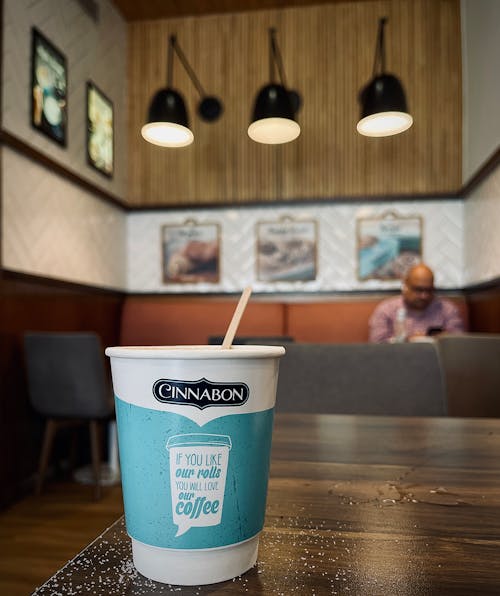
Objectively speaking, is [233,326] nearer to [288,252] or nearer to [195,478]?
[195,478]

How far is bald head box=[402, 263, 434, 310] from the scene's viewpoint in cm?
379

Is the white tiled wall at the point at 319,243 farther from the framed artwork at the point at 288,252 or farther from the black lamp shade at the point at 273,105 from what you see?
the black lamp shade at the point at 273,105

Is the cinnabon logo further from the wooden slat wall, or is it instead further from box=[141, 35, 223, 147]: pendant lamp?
the wooden slat wall

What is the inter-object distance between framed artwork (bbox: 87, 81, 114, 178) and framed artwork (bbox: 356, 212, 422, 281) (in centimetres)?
225

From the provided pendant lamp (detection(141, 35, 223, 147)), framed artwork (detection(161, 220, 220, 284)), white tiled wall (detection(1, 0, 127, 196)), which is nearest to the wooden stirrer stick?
pendant lamp (detection(141, 35, 223, 147))

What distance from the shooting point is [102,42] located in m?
4.27

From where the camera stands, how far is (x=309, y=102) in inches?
180

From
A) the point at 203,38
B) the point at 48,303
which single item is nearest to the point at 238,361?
the point at 48,303

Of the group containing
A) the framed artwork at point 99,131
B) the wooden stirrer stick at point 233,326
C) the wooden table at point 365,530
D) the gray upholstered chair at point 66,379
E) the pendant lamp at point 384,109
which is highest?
the framed artwork at point 99,131

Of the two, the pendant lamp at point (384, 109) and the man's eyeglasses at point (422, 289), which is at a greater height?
the pendant lamp at point (384, 109)

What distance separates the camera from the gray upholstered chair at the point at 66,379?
288 centimetres

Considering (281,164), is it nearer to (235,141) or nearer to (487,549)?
(235,141)

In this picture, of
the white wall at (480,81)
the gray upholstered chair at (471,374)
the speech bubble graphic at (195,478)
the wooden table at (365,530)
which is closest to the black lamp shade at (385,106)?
the white wall at (480,81)

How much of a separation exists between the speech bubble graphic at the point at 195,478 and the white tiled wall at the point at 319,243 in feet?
13.7
